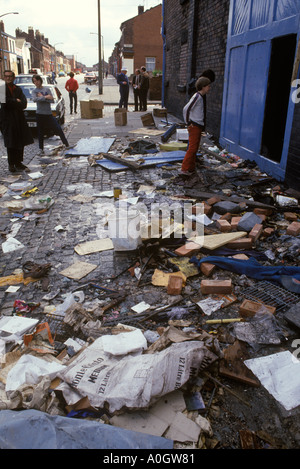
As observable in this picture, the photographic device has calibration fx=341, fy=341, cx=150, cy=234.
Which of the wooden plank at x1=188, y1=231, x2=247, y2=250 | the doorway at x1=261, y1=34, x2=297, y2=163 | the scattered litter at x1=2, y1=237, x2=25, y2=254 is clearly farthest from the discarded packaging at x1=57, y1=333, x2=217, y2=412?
the doorway at x1=261, y1=34, x2=297, y2=163

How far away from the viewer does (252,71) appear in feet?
24.8

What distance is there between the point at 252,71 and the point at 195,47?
6.01 m

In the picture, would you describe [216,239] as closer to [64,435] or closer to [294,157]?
[294,157]

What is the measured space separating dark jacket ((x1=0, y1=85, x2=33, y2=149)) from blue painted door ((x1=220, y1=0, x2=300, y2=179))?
5101mm

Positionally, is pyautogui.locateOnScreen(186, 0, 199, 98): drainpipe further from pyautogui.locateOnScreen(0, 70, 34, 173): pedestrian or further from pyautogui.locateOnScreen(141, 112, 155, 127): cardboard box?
pyautogui.locateOnScreen(0, 70, 34, 173): pedestrian

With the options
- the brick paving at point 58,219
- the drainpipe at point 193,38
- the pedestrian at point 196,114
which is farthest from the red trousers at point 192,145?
the drainpipe at point 193,38

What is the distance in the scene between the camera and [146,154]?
946cm

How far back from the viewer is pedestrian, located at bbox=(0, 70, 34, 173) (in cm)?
749

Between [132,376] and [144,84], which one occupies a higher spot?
[144,84]

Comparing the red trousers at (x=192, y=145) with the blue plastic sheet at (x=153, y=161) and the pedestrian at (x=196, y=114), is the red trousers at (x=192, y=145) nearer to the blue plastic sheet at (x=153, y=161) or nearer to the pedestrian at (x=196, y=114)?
the pedestrian at (x=196, y=114)

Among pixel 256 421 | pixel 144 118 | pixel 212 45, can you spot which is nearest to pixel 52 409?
pixel 256 421

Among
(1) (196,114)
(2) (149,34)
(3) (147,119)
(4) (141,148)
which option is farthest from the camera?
(2) (149,34)

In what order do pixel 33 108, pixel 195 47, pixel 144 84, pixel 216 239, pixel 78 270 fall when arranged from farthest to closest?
pixel 144 84
pixel 195 47
pixel 33 108
pixel 216 239
pixel 78 270

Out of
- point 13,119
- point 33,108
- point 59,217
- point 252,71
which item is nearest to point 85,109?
point 33,108
